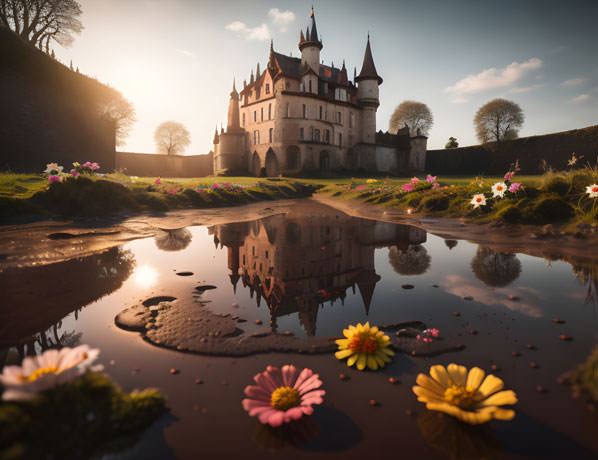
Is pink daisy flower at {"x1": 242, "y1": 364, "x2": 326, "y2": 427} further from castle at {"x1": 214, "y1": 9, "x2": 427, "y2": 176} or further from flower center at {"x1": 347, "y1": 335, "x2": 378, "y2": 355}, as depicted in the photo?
castle at {"x1": 214, "y1": 9, "x2": 427, "y2": 176}

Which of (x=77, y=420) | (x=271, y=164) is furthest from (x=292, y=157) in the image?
(x=77, y=420)

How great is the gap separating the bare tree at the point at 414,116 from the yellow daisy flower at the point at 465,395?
57901 millimetres

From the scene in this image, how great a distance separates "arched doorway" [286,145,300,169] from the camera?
37.8 m

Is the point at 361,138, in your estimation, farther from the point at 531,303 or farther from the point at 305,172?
the point at 531,303

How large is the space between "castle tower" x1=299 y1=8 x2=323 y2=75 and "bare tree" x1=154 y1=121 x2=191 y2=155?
37.0 metres

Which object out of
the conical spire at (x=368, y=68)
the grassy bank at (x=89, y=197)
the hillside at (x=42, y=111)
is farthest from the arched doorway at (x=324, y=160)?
the grassy bank at (x=89, y=197)

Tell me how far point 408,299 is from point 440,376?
152 centimetres

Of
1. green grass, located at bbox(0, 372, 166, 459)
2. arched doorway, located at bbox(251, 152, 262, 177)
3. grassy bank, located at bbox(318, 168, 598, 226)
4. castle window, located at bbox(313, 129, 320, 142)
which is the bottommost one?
green grass, located at bbox(0, 372, 166, 459)

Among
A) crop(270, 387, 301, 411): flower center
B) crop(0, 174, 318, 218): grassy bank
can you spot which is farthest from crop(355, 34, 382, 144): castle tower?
crop(270, 387, 301, 411): flower center

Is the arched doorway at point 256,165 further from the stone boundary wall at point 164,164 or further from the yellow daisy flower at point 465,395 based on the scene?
the yellow daisy flower at point 465,395

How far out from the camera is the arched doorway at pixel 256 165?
1566 inches

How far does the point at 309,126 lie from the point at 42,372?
39.1 metres

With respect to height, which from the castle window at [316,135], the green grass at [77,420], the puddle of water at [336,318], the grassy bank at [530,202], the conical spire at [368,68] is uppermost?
the conical spire at [368,68]

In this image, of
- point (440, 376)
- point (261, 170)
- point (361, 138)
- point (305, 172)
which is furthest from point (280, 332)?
point (361, 138)
